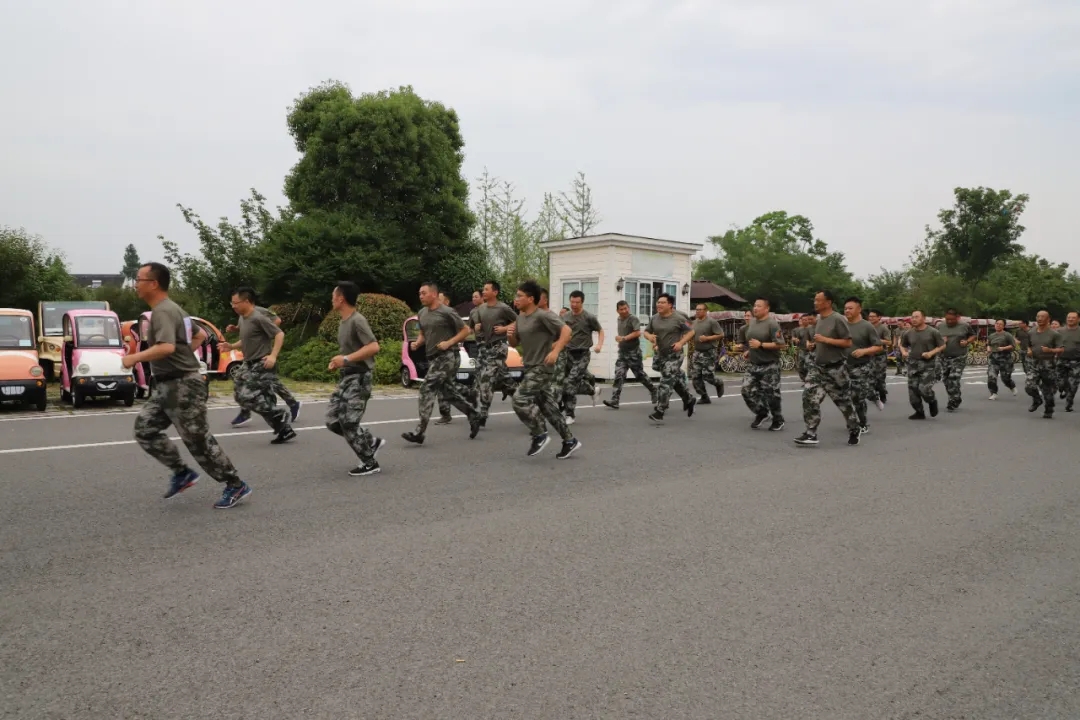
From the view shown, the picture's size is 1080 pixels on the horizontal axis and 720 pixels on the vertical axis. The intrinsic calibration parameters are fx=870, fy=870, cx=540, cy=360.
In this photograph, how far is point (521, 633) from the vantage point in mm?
3998

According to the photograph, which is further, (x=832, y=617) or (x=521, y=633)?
(x=832, y=617)

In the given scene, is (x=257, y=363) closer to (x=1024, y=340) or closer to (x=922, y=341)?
(x=922, y=341)

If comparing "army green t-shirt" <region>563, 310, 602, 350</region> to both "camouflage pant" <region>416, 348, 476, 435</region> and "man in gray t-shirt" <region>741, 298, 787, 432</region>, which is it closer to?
"man in gray t-shirt" <region>741, 298, 787, 432</region>

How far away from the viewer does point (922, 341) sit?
576 inches

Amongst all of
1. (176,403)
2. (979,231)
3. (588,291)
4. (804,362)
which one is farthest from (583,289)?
(979,231)

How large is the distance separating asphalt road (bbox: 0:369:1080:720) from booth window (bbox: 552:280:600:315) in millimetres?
13820

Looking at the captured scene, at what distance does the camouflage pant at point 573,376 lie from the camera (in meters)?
12.4

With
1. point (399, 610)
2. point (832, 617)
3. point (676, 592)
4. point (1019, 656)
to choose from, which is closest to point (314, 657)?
point (399, 610)

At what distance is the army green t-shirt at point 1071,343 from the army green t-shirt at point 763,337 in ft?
20.1

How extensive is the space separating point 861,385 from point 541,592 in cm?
980

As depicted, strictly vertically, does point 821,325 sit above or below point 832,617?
above

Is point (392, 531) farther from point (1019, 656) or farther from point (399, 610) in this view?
point (1019, 656)

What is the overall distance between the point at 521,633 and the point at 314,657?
0.92 meters

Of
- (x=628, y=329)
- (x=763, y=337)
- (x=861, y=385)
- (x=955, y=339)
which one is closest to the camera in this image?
(x=763, y=337)
